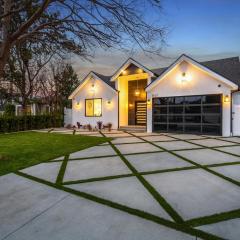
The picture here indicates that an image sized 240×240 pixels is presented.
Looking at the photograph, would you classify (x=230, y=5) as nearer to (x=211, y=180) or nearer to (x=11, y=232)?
(x=211, y=180)

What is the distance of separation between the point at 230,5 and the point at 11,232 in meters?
7.35

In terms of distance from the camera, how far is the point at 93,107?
59.1 feet

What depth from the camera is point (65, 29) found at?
18.0 feet

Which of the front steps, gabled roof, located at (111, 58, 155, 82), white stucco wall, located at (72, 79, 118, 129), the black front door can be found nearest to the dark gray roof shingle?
gabled roof, located at (111, 58, 155, 82)

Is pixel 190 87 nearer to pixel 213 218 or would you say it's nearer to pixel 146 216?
pixel 213 218

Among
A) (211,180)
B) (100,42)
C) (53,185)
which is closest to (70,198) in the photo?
(53,185)

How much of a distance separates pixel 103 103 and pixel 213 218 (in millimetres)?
15170

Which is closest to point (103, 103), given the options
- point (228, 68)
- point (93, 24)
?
point (228, 68)

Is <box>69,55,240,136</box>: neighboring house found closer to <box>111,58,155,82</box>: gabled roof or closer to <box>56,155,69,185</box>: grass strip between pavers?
<box>111,58,155,82</box>: gabled roof

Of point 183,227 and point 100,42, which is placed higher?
point 100,42

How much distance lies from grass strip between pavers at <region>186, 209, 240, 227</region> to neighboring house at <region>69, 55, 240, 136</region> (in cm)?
1025

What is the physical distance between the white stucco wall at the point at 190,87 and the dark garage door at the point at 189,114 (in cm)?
28

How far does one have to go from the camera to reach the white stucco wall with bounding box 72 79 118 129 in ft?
55.2

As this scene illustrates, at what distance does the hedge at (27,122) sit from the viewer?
14828 millimetres
